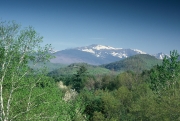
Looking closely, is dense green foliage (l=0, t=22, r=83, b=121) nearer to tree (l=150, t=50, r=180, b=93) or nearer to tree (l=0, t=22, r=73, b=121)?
tree (l=0, t=22, r=73, b=121)

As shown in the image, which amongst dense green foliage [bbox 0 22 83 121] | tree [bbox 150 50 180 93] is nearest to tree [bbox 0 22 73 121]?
dense green foliage [bbox 0 22 83 121]

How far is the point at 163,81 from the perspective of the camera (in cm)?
5188

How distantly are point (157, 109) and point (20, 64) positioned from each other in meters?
18.7

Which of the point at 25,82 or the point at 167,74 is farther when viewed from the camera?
the point at 167,74

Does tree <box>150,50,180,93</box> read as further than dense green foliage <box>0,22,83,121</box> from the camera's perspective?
Yes

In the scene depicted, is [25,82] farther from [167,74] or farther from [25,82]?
[167,74]

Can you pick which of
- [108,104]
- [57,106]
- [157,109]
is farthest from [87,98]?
[57,106]

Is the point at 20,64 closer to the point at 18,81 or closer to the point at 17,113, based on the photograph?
the point at 18,81

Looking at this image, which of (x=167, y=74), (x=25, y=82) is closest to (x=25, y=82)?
(x=25, y=82)

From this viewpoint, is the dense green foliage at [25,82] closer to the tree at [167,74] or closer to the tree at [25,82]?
the tree at [25,82]

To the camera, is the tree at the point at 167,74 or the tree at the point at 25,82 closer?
the tree at the point at 25,82

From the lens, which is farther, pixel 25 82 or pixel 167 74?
pixel 167 74

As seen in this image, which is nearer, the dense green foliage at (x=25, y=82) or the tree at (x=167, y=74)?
the dense green foliage at (x=25, y=82)

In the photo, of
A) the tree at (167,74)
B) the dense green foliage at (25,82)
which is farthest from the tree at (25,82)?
the tree at (167,74)
